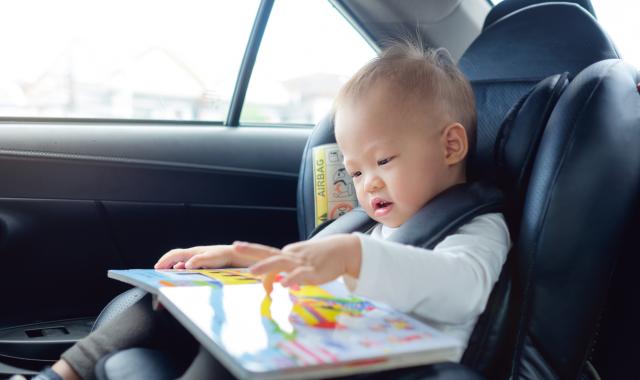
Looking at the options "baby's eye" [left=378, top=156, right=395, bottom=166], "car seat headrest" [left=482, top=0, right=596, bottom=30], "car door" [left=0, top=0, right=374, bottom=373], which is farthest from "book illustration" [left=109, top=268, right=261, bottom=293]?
"car seat headrest" [left=482, top=0, right=596, bottom=30]

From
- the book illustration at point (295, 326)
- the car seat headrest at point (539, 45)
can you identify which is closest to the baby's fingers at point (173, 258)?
the book illustration at point (295, 326)

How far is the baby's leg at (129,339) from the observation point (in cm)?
111

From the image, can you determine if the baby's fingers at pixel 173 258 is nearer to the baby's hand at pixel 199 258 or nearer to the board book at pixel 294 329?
the baby's hand at pixel 199 258

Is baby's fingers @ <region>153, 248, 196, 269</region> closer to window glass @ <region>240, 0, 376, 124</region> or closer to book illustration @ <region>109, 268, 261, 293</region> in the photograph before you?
book illustration @ <region>109, 268, 261, 293</region>

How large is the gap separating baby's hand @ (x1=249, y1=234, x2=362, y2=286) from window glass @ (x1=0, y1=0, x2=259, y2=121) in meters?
1.32

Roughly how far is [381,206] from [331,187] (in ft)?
1.54

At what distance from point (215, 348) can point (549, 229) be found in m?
0.64

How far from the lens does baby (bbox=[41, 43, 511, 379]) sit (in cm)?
97

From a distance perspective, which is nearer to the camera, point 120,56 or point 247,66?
point 120,56

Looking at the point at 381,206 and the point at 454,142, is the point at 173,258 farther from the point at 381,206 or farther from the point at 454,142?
the point at 454,142

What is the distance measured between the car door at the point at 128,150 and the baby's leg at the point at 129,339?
63 centimetres

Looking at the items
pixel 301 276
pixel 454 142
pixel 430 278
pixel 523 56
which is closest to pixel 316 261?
pixel 301 276

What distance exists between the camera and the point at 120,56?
204 cm

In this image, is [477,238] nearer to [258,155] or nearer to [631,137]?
[631,137]
